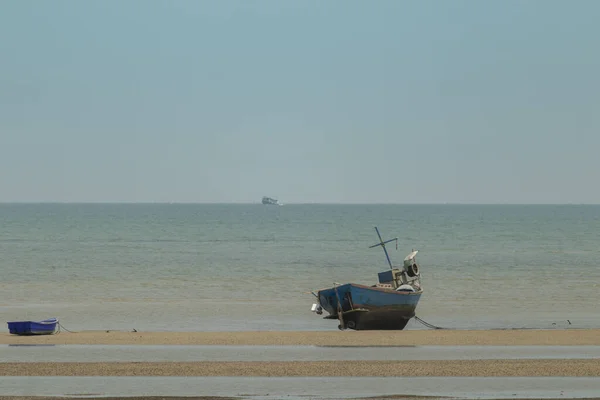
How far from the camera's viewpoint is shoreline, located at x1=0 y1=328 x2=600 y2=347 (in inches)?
1517

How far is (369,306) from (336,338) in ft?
14.1

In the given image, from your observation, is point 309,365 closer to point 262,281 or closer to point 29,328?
point 29,328

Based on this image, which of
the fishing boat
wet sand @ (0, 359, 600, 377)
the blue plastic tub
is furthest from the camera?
the fishing boat

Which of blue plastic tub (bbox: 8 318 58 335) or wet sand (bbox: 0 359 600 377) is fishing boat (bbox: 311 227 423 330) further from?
blue plastic tub (bbox: 8 318 58 335)

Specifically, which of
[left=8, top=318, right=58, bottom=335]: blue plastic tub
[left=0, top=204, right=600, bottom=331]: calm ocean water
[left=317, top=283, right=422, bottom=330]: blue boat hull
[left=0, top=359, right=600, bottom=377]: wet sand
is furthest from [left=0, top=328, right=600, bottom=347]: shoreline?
[left=0, top=359, right=600, bottom=377]: wet sand

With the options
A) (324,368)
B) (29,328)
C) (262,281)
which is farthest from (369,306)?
(262,281)

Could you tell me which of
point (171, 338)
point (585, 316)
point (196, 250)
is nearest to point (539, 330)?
point (585, 316)

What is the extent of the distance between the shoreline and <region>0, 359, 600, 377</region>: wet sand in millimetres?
5750

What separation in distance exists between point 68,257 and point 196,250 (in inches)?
760

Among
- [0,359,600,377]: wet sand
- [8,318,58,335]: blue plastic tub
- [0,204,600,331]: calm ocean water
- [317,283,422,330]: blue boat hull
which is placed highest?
[0,204,600,331]: calm ocean water

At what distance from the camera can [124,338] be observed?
39.9m

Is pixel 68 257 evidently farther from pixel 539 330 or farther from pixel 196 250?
pixel 539 330

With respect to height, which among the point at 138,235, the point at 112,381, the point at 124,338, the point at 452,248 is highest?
the point at 138,235

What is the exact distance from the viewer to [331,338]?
4072 cm
